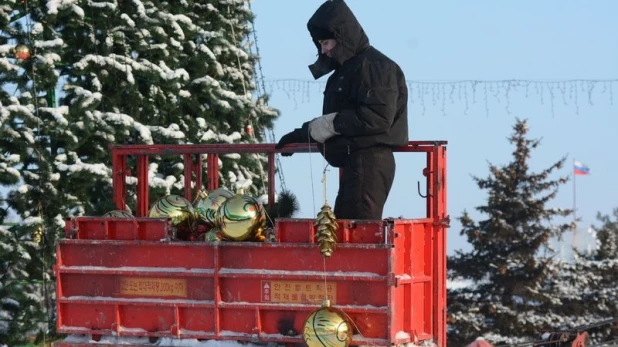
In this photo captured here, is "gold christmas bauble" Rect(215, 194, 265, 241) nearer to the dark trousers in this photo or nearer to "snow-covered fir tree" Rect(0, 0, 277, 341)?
the dark trousers

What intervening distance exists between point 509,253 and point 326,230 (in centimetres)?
2417

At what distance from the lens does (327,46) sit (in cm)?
970

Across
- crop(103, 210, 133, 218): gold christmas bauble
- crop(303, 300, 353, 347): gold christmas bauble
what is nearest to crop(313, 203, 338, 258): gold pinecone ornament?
crop(303, 300, 353, 347): gold christmas bauble

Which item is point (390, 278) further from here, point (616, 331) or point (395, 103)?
point (616, 331)

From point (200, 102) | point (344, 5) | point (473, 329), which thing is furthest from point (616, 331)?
point (344, 5)

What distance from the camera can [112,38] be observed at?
63.4 ft

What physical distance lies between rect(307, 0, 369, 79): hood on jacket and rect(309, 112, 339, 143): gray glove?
474mm

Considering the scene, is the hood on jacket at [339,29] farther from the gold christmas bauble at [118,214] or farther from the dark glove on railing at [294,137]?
the gold christmas bauble at [118,214]

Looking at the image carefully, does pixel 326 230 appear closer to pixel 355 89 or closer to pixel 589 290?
pixel 355 89

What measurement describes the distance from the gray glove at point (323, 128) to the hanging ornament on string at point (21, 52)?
8357mm

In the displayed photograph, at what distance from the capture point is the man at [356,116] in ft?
30.4

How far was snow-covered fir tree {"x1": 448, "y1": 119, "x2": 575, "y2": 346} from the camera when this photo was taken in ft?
103

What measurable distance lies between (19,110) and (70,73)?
1937 millimetres

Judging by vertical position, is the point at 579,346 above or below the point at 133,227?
below
